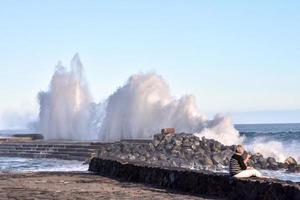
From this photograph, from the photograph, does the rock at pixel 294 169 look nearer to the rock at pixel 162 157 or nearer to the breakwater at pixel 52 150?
the rock at pixel 162 157

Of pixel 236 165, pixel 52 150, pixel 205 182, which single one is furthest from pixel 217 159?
pixel 236 165

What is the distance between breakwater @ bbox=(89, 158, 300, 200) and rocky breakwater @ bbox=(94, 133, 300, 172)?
883cm

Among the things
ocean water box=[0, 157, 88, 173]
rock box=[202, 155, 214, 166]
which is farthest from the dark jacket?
rock box=[202, 155, 214, 166]

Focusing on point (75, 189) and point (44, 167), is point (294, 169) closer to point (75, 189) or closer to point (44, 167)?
point (44, 167)

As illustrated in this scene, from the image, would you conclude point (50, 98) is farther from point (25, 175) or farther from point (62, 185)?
point (62, 185)

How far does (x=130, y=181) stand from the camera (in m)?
15.7

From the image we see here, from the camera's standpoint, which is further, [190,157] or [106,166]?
[190,157]

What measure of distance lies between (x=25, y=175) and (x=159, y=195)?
6816mm

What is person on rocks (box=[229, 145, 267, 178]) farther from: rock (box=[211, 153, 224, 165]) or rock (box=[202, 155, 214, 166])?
rock (box=[211, 153, 224, 165])

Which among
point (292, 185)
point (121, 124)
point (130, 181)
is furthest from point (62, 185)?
point (121, 124)

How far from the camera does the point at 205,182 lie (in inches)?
496

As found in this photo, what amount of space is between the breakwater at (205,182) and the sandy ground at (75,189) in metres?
0.37

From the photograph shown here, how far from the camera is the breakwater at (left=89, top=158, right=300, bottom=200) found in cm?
1038

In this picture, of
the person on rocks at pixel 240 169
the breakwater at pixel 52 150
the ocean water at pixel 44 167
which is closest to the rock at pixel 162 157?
the ocean water at pixel 44 167
